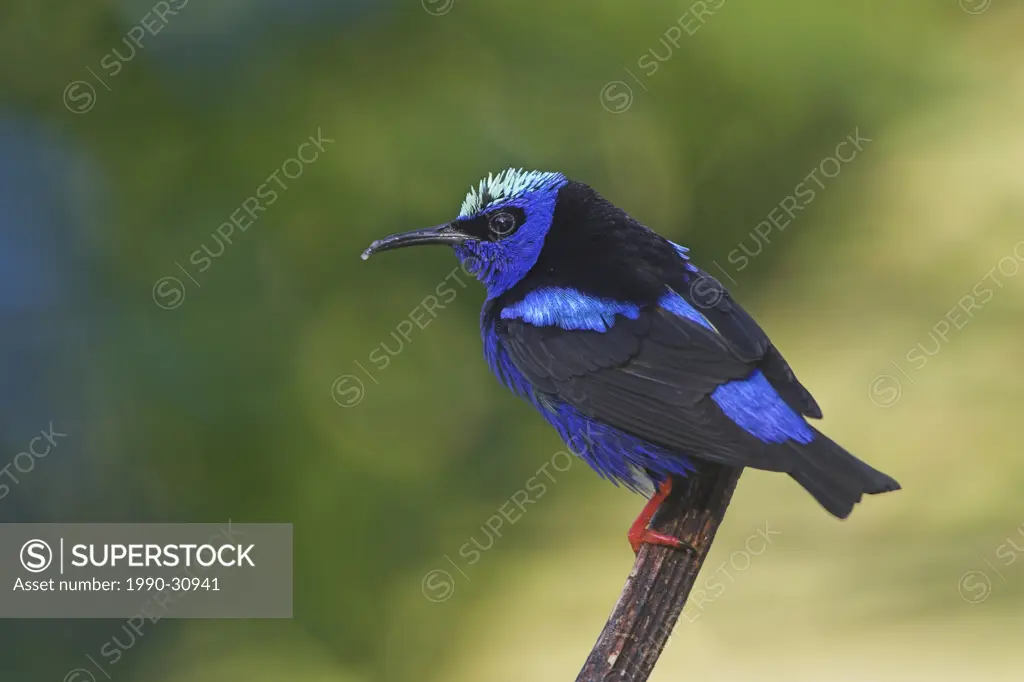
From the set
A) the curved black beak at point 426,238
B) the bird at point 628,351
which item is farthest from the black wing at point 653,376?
Result: the curved black beak at point 426,238

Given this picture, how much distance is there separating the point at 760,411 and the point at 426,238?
57.7 inches

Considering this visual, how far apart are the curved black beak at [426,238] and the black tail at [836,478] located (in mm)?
1566

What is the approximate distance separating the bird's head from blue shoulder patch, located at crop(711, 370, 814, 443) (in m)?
0.96

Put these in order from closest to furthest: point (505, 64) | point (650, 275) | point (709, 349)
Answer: point (709, 349) < point (650, 275) < point (505, 64)

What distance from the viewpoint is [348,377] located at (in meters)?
5.92

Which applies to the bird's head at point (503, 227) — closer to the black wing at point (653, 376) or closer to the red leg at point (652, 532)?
the black wing at point (653, 376)

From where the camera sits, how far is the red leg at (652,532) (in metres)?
3.64

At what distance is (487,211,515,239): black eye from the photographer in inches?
171

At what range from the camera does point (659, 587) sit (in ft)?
11.6

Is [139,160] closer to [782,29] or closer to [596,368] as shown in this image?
[596,368]

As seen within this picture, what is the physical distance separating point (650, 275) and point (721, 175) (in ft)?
11.4

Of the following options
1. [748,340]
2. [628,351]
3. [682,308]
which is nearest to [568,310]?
[628,351]

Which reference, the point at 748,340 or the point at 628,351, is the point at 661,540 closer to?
the point at 628,351

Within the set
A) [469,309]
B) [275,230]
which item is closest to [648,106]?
[469,309]
